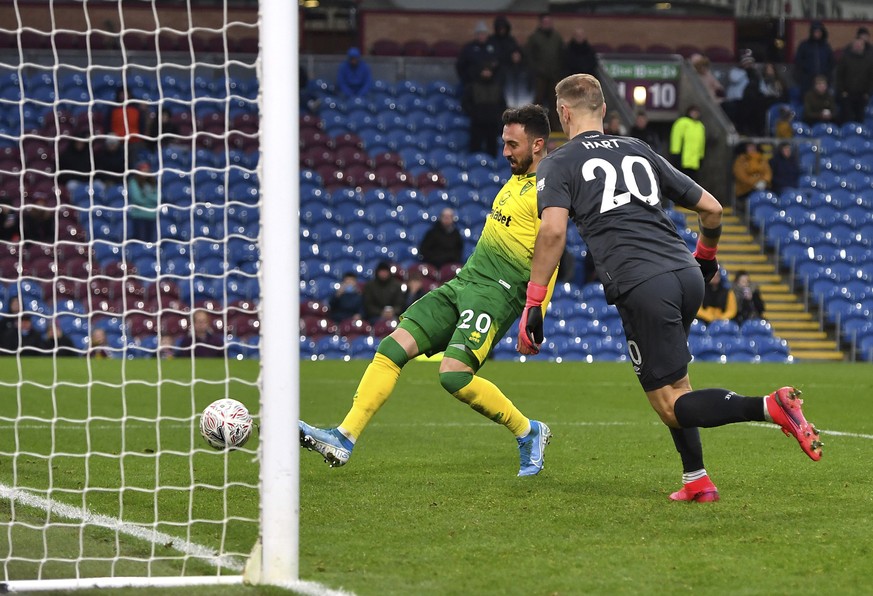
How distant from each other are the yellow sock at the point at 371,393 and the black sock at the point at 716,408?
1.75m

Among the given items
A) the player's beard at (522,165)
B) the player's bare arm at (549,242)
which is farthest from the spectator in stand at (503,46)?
the player's bare arm at (549,242)

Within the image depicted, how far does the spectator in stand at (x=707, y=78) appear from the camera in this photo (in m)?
25.7

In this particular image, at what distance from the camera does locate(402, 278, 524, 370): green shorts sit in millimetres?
7078

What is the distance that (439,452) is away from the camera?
8.47 m

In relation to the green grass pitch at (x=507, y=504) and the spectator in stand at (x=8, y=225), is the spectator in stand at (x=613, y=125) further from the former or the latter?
the green grass pitch at (x=507, y=504)

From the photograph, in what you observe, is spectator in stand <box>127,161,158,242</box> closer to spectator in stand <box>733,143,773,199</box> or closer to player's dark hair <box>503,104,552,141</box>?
spectator in stand <box>733,143,773,199</box>

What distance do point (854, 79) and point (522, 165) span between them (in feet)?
67.5

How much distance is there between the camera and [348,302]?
2006 cm

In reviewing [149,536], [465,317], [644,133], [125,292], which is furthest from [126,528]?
[644,133]

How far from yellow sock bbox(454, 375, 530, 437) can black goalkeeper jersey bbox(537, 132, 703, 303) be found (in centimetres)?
133

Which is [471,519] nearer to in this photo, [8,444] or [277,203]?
[277,203]

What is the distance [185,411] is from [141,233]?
32.5ft

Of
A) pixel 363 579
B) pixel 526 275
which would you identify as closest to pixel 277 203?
pixel 363 579

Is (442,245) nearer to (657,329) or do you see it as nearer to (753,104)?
(753,104)
